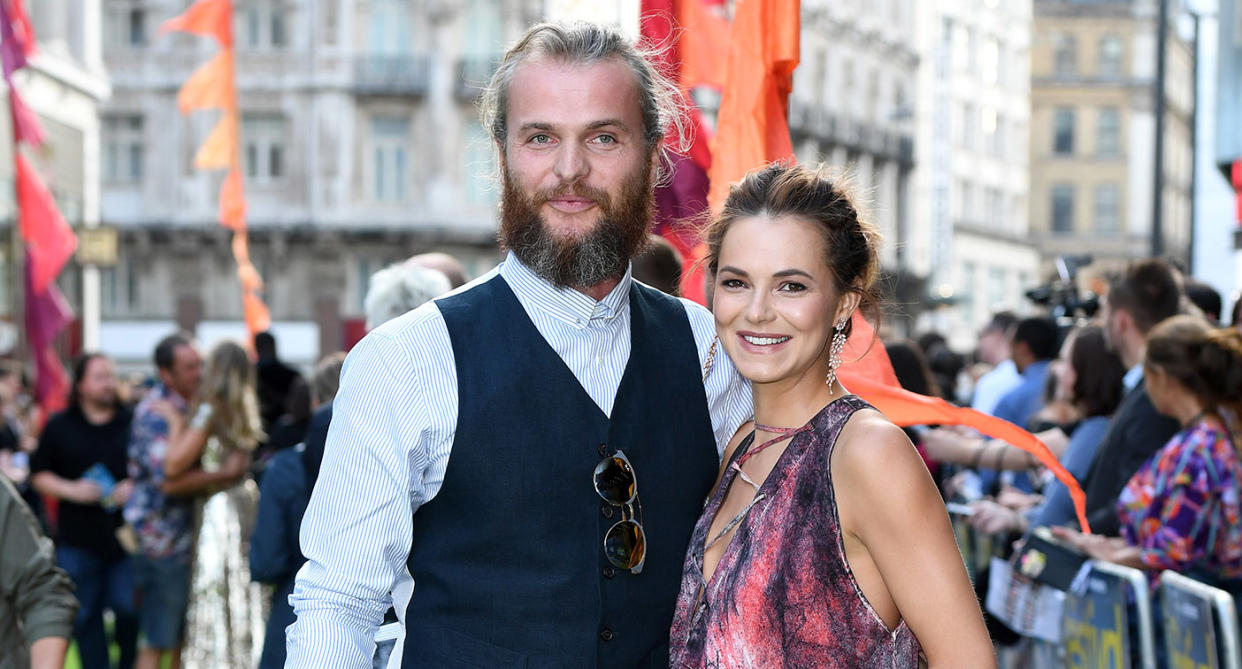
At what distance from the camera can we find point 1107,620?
5305 millimetres

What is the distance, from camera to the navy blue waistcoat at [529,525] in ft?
8.41

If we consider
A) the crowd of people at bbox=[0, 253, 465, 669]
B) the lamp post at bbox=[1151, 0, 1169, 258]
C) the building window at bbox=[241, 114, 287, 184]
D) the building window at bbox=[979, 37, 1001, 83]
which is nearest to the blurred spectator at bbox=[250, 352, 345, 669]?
the crowd of people at bbox=[0, 253, 465, 669]

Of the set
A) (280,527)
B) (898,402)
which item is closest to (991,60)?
(280,527)

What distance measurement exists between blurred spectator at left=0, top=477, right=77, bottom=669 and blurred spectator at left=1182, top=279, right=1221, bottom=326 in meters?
5.61

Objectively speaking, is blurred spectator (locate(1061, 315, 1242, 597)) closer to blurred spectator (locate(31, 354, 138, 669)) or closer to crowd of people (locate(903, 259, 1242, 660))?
crowd of people (locate(903, 259, 1242, 660))

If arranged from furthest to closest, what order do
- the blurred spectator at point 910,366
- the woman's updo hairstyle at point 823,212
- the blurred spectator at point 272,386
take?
the blurred spectator at point 272,386, the blurred spectator at point 910,366, the woman's updo hairstyle at point 823,212

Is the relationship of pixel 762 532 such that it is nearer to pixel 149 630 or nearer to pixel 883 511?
pixel 883 511

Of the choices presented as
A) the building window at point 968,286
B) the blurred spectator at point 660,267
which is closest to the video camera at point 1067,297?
the blurred spectator at point 660,267

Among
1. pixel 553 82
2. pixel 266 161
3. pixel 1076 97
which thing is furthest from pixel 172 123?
pixel 1076 97

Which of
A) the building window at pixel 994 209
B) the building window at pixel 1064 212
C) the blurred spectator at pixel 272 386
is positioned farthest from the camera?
Result: the building window at pixel 1064 212

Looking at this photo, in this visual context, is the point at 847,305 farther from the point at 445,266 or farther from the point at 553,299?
the point at 445,266

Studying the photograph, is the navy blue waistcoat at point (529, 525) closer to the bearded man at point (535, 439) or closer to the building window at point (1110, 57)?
the bearded man at point (535, 439)

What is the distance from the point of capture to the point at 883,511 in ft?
7.99

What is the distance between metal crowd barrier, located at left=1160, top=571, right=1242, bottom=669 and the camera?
4617mm
